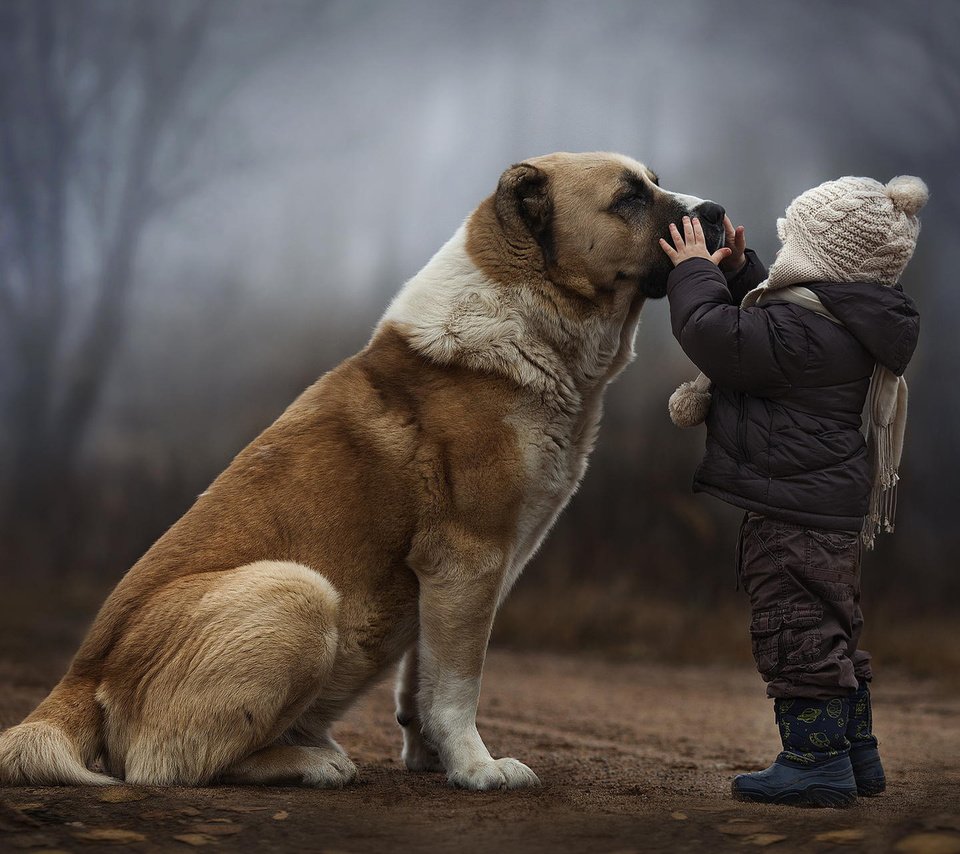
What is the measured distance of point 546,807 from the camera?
10.7ft

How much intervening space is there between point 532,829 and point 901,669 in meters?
6.04

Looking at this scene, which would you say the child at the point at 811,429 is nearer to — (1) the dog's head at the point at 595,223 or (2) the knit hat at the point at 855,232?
(2) the knit hat at the point at 855,232

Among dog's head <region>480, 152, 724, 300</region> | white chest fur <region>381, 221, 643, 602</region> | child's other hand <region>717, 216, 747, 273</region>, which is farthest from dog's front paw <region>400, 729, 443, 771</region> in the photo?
child's other hand <region>717, 216, 747, 273</region>

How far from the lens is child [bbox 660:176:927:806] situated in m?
3.29

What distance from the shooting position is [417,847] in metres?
2.75

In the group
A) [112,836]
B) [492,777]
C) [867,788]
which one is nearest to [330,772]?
[492,777]

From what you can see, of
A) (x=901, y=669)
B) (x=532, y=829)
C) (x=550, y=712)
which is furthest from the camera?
(x=901, y=669)

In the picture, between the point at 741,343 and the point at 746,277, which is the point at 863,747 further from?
the point at 746,277

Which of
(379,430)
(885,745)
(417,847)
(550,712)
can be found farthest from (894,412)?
(550,712)

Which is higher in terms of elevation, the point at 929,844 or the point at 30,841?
the point at 929,844

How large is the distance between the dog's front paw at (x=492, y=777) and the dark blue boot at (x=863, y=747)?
3.36 ft

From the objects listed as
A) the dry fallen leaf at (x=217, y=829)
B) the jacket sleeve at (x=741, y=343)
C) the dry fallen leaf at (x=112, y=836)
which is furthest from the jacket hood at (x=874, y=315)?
the dry fallen leaf at (x=112, y=836)

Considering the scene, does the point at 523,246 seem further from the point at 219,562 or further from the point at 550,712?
the point at 550,712

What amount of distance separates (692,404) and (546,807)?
135 cm
